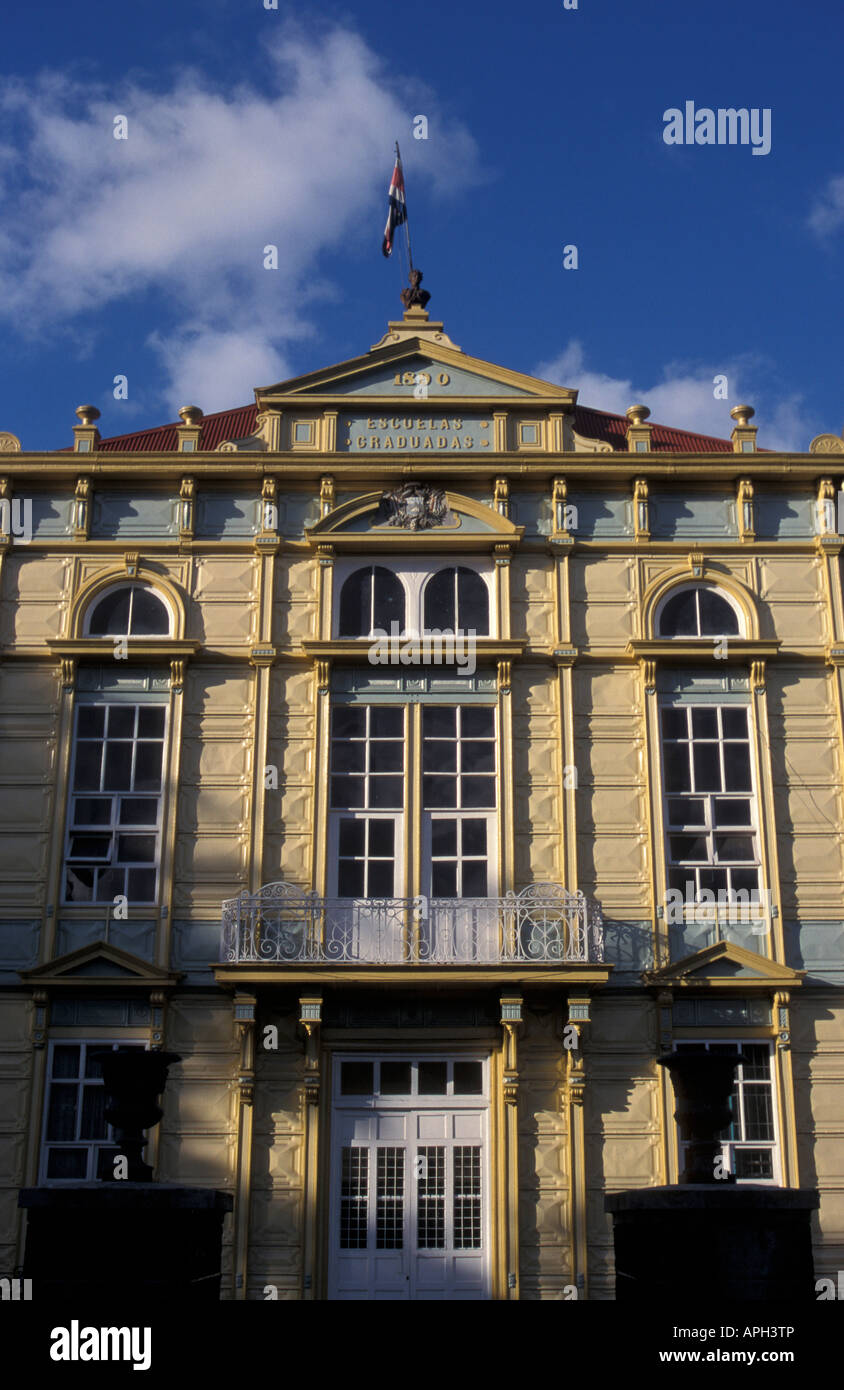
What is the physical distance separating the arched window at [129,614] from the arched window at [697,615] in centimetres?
636

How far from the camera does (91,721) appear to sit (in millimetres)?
18172

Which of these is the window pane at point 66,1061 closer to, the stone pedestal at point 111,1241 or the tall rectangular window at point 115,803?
the tall rectangular window at point 115,803

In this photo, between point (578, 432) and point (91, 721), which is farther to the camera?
point (578, 432)

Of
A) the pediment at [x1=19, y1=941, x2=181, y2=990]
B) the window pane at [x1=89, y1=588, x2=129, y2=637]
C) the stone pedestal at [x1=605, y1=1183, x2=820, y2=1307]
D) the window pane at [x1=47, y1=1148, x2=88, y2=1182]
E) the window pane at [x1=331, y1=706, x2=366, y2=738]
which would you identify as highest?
the window pane at [x1=89, y1=588, x2=129, y2=637]

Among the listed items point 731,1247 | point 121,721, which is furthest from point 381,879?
point 731,1247

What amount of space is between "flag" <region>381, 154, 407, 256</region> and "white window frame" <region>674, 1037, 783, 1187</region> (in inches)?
478

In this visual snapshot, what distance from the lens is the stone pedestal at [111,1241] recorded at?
10.0m

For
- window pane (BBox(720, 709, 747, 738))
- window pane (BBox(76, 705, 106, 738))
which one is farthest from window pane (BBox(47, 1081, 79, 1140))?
window pane (BBox(720, 709, 747, 738))

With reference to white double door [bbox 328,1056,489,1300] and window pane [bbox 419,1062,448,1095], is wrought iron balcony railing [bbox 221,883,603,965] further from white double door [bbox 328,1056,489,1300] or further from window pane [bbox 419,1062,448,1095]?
white double door [bbox 328,1056,489,1300]

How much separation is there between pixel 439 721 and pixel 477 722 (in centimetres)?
47

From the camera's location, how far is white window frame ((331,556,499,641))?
18528mm

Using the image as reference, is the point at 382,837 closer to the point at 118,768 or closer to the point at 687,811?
the point at 118,768
